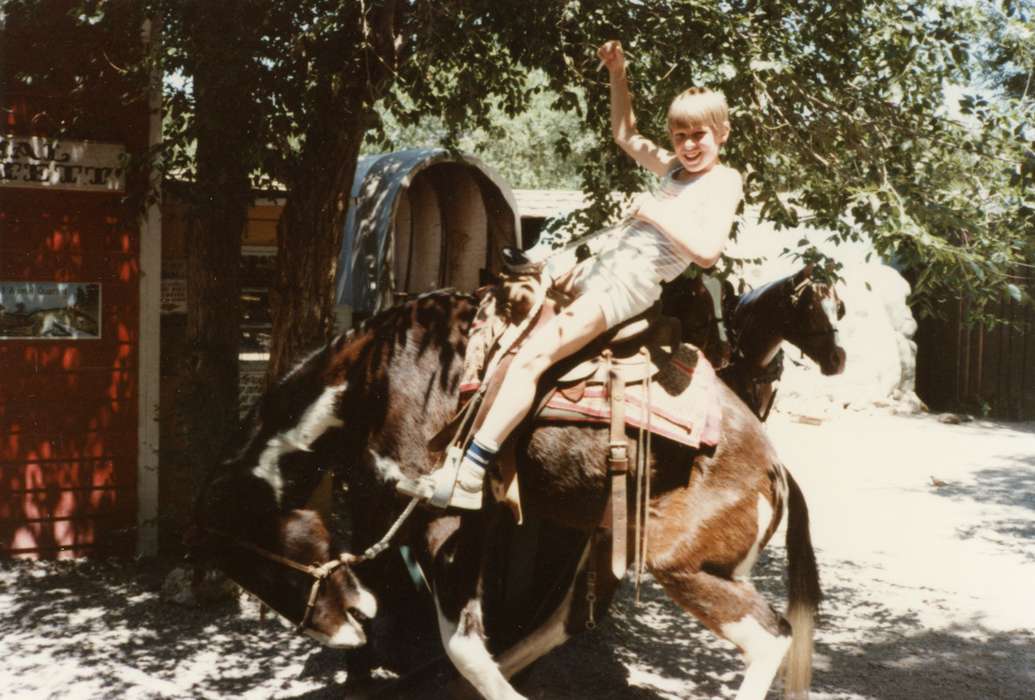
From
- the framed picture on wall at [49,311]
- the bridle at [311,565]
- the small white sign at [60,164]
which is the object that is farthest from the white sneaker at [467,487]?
the framed picture on wall at [49,311]

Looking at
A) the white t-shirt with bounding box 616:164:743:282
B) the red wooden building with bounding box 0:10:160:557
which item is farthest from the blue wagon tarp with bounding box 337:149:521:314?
Result: the white t-shirt with bounding box 616:164:743:282

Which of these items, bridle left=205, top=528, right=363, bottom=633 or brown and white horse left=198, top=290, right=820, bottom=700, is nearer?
brown and white horse left=198, top=290, right=820, bottom=700

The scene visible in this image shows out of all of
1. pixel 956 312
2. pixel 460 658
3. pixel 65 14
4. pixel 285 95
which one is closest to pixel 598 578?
pixel 460 658

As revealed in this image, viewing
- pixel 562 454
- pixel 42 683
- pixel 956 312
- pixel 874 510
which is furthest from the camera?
pixel 956 312

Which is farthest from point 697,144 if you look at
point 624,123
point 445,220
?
point 445,220

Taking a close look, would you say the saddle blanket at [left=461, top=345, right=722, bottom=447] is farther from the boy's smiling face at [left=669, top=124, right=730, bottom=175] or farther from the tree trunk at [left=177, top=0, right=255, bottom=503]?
the tree trunk at [left=177, top=0, right=255, bottom=503]

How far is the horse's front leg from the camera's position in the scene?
3.49 m

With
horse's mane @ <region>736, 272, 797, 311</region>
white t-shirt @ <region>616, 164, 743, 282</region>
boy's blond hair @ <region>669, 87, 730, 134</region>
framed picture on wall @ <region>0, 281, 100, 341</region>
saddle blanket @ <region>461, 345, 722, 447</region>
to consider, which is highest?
boy's blond hair @ <region>669, 87, 730, 134</region>

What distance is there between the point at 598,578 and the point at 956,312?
15.1 m

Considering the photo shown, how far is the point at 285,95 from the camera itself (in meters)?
5.11

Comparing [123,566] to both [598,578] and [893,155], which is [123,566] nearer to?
[598,578]

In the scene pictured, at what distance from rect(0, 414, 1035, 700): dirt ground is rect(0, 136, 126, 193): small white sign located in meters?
2.46

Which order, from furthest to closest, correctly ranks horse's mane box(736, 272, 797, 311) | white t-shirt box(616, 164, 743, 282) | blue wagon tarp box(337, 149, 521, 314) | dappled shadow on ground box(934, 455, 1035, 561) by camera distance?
1. blue wagon tarp box(337, 149, 521, 314)
2. dappled shadow on ground box(934, 455, 1035, 561)
3. horse's mane box(736, 272, 797, 311)
4. white t-shirt box(616, 164, 743, 282)

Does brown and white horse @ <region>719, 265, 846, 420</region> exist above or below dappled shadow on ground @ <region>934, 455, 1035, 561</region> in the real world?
above
